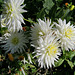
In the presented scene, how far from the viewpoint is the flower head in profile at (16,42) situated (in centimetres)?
182

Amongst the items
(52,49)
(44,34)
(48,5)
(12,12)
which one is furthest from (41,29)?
(48,5)

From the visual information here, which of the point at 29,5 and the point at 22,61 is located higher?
the point at 29,5

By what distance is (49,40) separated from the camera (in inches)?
59.8

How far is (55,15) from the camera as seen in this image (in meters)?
2.21

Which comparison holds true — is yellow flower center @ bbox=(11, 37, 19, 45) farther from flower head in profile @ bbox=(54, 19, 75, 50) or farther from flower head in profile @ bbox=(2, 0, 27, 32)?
flower head in profile @ bbox=(54, 19, 75, 50)

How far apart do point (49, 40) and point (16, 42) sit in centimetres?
58

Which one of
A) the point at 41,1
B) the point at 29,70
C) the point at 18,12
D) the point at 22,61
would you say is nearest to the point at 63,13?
the point at 41,1

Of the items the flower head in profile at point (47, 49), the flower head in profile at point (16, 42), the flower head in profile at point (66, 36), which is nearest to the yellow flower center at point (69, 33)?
the flower head in profile at point (66, 36)

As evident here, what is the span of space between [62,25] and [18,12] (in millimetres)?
593

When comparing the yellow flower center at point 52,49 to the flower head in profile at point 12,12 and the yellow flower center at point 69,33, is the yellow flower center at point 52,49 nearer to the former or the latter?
the yellow flower center at point 69,33

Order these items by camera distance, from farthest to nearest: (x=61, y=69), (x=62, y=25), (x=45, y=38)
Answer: (x=61, y=69)
(x=62, y=25)
(x=45, y=38)

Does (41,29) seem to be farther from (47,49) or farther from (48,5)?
(48,5)

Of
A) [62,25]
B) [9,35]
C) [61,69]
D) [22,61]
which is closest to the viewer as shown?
[62,25]

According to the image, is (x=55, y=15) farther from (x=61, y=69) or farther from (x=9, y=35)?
(x=61, y=69)
